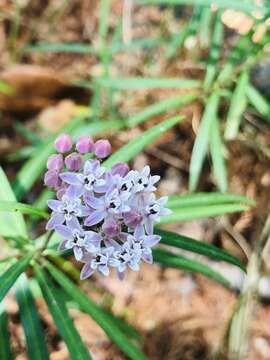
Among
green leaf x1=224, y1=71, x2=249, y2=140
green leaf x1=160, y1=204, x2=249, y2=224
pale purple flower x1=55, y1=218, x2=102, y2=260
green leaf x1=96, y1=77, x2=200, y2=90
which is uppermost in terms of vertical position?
green leaf x1=96, y1=77, x2=200, y2=90

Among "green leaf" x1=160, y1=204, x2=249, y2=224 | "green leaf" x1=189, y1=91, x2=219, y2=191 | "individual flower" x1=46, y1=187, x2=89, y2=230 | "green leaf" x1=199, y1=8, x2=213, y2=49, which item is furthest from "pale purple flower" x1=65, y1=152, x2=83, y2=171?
"green leaf" x1=199, y1=8, x2=213, y2=49

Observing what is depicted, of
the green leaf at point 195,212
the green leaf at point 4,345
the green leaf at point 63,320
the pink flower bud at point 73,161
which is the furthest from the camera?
the green leaf at point 195,212

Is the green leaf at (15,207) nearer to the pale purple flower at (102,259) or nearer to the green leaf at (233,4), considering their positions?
the pale purple flower at (102,259)

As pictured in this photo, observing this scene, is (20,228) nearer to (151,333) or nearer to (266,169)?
(151,333)

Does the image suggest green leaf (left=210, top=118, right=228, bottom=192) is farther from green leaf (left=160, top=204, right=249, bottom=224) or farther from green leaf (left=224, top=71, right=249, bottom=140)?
green leaf (left=160, top=204, right=249, bottom=224)

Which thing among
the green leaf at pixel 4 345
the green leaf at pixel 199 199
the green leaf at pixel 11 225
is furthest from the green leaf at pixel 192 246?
the green leaf at pixel 4 345

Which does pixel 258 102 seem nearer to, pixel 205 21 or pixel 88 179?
pixel 205 21
